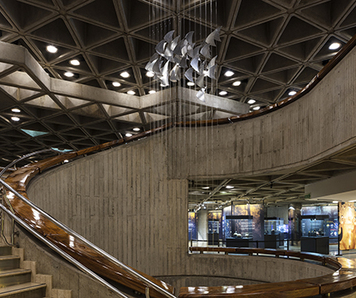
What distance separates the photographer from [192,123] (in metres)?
8.95

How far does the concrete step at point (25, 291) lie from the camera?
8.59 feet

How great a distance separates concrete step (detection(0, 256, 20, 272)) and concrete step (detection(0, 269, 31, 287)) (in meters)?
0.08

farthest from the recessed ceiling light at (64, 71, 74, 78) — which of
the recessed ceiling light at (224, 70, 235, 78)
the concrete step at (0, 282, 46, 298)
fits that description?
the concrete step at (0, 282, 46, 298)

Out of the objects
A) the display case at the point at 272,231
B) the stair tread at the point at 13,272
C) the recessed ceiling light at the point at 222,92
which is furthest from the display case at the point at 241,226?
the stair tread at the point at 13,272

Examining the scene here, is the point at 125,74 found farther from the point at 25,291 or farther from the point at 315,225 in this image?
the point at 315,225

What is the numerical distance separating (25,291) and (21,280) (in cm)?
31

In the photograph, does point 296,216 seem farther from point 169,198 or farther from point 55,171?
point 55,171

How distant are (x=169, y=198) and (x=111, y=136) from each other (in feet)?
29.8

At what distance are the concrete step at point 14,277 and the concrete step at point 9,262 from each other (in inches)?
3.3

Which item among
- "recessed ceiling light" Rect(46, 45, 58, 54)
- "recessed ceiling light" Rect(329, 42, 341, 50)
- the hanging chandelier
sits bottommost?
the hanging chandelier

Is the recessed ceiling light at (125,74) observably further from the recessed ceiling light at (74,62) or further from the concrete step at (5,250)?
the concrete step at (5,250)

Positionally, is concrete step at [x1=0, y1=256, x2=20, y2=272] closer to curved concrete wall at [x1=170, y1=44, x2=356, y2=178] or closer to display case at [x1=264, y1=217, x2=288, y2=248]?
curved concrete wall at [x1=170, y1=44, x2=356, y2=178]

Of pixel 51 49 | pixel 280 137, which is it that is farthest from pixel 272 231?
pixel 51 49

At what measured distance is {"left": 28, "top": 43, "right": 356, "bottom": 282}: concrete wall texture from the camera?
26.2ft
